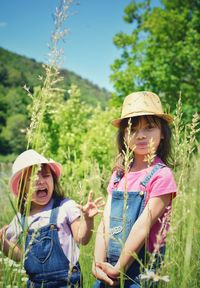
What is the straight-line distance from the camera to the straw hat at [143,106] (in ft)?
7.38

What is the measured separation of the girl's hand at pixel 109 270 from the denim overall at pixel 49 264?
0.34m

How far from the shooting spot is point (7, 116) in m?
51.1

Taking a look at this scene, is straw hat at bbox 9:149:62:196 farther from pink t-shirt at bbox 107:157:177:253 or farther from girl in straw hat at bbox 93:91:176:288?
pink t-shirt at bbox 107:157:177:253

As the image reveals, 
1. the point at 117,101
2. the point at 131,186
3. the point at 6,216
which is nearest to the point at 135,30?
the point at 117,101

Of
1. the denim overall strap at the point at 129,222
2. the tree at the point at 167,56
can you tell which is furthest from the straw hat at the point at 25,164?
the tree at the point at 167,56

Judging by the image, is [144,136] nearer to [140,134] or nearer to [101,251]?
[140,134]

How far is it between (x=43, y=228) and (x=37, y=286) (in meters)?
0.34

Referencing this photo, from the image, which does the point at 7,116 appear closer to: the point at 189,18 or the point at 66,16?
the point at 189,18

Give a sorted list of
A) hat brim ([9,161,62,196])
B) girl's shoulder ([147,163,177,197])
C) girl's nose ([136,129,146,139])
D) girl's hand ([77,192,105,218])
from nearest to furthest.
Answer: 1. girl's hand ([77,192,105,218])
2. girl's shoulder ([147,163,177,197])
3. girl's nose ([136,129,146,139])
4. hat brim ([9,161,62,196])

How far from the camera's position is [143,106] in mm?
2264

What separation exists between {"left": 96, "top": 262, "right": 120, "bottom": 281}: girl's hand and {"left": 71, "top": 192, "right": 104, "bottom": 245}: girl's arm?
0.61 feet

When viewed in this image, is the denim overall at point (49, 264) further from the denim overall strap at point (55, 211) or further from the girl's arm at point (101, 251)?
the girl's arm at point (101, 251)

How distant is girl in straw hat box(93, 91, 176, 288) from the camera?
1.90 meters

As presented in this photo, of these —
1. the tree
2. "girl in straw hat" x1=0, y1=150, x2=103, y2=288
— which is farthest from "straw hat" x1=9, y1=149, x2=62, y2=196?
the tree
